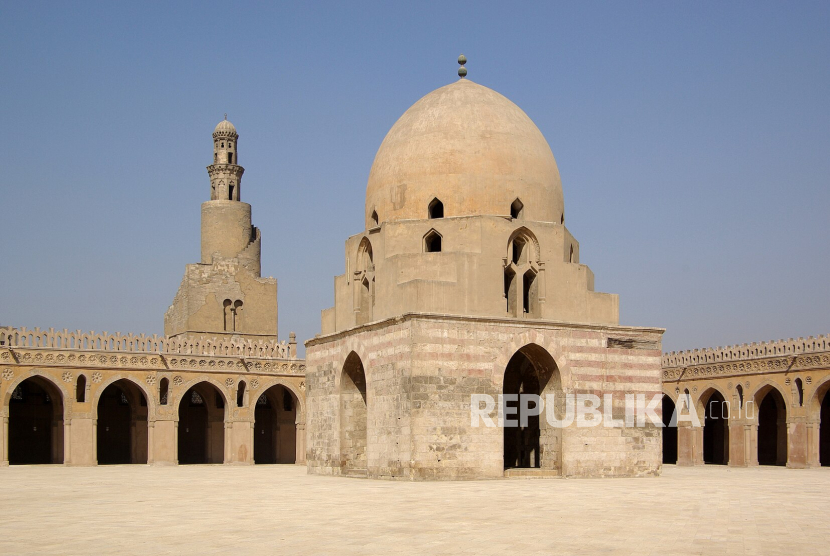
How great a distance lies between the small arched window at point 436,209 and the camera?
20.8m

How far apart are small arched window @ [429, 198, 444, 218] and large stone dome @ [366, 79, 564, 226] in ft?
0.62

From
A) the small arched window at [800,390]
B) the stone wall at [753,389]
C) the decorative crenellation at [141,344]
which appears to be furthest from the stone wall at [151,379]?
the small arched window at [800,390]

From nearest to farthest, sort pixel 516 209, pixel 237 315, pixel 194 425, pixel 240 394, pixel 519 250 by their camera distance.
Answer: pixel 519 250 < pixel 516 209 < pixel 240 394 < pixel 194 425 < pixel 237 315

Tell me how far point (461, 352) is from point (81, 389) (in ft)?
47.7

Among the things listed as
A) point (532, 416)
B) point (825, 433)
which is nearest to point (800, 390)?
point (825, 433)

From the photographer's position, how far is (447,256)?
19.5 metres

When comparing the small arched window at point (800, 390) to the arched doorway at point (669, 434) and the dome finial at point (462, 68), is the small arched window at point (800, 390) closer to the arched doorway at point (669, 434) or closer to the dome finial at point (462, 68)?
the arched doorway at point (669, 434)

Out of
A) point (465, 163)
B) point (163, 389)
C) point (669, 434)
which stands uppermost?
point (465, 163)

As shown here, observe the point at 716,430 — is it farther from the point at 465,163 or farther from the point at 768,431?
the point at 465,163

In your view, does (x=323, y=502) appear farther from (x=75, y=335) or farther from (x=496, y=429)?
(x=75, y=335)

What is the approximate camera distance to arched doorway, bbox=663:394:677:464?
33656 millimetres

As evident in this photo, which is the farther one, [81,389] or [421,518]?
[81,389]

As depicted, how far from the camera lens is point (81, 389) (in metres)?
28.5

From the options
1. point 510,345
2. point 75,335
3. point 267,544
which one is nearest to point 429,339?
point 510,345
